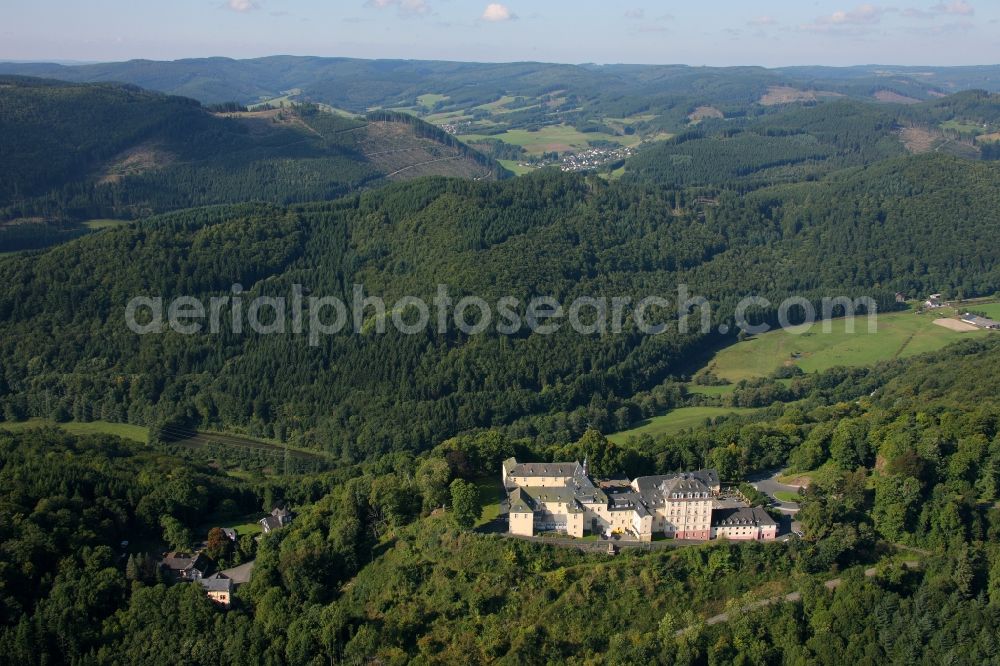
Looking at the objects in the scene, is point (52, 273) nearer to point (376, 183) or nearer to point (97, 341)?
point (97, 341)

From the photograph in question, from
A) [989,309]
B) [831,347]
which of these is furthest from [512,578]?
[989,309]

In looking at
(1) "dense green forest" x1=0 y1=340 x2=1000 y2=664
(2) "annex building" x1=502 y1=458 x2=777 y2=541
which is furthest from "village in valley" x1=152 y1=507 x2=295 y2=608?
(2) "annex building" x1=502 y1=458 x2=777 y2=541

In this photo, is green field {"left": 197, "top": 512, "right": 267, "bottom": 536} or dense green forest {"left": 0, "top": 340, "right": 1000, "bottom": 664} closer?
dense green forest {"left": 0, "top": 340, "right": 1000, "bottom": 664}

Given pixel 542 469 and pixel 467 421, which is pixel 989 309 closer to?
pixel 467 421

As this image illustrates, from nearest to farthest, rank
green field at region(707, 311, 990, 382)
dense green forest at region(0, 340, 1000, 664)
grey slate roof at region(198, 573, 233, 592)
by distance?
dense green forest at region(0, 340, 1000, 664), grey slate roof at region(198, 573, 233, 592), green field at region(707, 311, 990, 382)

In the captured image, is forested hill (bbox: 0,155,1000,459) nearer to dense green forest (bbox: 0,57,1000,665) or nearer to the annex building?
dense green forest (bbox: 0,57,1000,665)

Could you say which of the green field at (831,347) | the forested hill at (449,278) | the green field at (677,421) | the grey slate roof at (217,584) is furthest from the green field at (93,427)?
the green field at (831,347)
